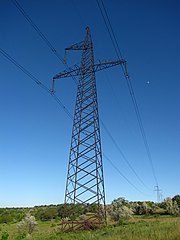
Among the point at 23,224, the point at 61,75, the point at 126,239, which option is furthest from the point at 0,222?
the point at 126,239

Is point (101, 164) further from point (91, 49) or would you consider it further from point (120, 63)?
point (91, 49)

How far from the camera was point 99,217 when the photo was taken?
1571 cm

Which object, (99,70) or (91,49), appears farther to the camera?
(91,49)

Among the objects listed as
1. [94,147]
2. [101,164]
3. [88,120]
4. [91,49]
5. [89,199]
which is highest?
[91,49]

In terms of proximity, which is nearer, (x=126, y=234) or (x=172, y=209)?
(x=126, y=234)

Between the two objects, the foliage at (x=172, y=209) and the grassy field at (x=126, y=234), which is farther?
the foliage at (x=172, y=209)

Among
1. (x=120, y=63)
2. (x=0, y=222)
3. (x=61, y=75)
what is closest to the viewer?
(x=120, y=63)

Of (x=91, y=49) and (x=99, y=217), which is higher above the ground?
(x=91, y=49)

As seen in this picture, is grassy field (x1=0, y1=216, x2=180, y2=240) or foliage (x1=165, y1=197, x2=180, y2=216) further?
foliage (x1=165, y1=197, x2=180, y2=216)

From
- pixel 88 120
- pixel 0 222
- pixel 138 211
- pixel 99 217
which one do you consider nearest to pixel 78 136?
pixel 88 120

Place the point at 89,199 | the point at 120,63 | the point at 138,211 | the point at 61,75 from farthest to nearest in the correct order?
the point at 138,211
the point at 61,75
the point at 120,63
the point at 89,199

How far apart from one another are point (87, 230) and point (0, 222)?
274 ft

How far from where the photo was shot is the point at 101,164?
1702cm

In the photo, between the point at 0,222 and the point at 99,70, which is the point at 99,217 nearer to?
the point at 99,70
